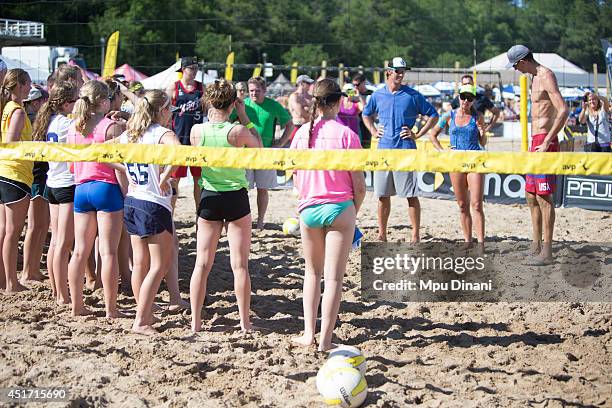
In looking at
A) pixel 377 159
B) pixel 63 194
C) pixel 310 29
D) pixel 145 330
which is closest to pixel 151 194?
pixel 145 330

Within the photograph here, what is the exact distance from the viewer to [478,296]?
6.22 meters

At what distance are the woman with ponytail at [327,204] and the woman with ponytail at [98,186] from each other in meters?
1.35

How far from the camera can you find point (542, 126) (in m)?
6.71

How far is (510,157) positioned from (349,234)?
1045mm

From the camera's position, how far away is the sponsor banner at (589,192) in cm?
1041

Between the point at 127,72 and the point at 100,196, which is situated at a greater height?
the point at 127,72

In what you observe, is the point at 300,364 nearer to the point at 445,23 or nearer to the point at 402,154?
the point at 402,154

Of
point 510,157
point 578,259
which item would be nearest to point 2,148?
point 510,157

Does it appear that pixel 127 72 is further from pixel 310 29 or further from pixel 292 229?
pixel 310 29

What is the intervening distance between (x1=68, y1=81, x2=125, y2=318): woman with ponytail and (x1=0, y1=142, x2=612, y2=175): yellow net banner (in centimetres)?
45

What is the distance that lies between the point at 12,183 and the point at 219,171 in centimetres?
205

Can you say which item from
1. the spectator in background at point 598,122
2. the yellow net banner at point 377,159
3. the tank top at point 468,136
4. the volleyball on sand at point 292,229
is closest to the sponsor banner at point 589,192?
the spectator in background at point 598,122

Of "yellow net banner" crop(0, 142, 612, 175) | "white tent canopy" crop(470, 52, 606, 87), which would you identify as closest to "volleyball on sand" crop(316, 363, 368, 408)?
"yellow net banner" crop(0, 142, 612, 175)

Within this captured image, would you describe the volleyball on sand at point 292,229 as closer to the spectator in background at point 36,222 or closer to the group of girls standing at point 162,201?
the spectator in background at point 36,222
